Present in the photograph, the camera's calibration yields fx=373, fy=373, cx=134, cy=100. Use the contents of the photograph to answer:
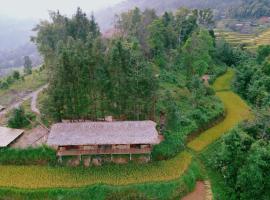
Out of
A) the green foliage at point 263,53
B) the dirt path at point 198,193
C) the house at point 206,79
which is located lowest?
the dirt path at point 198,193

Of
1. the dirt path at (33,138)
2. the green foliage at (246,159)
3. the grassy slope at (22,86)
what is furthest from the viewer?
the grassy slope at (22,86)

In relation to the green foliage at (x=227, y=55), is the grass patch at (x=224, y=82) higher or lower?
lower

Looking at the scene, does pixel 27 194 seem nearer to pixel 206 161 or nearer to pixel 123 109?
pixel 123 109

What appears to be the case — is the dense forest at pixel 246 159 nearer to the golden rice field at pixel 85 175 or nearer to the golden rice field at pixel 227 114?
the golden rice field at pixel 227 114

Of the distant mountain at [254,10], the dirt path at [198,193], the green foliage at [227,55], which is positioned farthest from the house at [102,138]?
the distant mountain at [254,10]

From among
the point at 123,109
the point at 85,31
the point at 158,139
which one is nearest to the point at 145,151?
the point at 158,139

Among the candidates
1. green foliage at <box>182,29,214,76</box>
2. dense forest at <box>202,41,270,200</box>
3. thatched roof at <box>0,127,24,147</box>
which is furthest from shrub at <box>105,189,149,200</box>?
green foliage at <box>182,29,214,76</box>

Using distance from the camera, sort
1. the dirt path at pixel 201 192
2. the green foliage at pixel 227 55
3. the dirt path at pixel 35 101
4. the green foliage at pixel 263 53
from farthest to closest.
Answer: the green foliage at pixel 227 55
the green foliage at pixel 263 53
the dirt path at pixel 35 101
the dirt path at pixel 201 192
